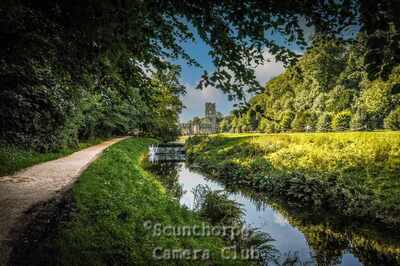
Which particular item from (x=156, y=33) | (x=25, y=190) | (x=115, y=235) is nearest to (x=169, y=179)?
(x=25, y=190)

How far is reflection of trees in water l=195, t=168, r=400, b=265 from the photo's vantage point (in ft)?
22.4

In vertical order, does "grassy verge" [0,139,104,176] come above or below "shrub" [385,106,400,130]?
below

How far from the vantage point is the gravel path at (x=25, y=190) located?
460 centimetres

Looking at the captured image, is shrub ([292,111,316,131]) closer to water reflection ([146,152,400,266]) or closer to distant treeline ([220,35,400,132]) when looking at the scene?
distant treeline ([220,35,400,132])

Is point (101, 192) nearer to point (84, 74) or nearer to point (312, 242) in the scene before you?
point (84, 74)

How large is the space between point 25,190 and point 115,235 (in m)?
3.75

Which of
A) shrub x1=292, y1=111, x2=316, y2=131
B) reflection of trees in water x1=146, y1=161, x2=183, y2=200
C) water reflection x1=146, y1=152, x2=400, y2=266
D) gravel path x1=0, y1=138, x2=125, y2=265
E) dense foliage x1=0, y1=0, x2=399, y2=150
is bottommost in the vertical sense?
water reflection x1=146, y1=152, x2=400, y2=266

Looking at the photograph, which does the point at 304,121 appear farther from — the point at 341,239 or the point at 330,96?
the point at 341,239

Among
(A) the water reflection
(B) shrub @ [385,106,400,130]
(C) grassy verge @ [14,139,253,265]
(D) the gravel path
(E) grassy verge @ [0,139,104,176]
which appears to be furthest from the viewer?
(B) shrub @ [385,106,400,130]

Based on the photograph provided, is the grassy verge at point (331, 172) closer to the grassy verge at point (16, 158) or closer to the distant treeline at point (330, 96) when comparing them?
the distant treeline at point (330, 96)

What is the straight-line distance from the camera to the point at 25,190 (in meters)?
7.11

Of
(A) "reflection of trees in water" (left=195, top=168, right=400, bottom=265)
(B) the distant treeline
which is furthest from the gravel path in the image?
(A) "reflection of trees in water" (left=195, top=168, right=400, bottom=265)

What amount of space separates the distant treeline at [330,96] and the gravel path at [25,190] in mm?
3966

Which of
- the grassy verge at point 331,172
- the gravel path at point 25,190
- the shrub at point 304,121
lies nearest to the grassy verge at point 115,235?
the gravel path at point 25,190
